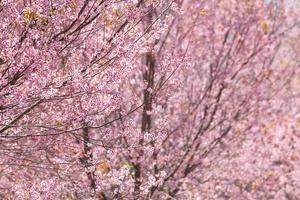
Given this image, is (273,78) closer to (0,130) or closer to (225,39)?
(225,39)

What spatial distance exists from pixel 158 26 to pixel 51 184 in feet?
7.42

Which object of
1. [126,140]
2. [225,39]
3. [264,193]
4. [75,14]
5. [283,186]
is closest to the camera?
[75,14]

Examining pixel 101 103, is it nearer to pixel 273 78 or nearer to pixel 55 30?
pixel 55 30

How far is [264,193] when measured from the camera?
14.5 meters

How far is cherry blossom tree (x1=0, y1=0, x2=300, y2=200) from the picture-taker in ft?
17.2

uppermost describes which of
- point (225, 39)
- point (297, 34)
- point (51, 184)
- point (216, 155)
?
point (297, 34)

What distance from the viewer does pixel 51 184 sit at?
616 cm

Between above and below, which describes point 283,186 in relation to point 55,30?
above

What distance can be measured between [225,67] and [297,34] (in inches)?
226

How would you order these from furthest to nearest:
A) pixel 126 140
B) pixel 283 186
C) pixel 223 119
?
pixel 283 186 < pixel 223 119 < pixel 126 140

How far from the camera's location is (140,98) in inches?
378

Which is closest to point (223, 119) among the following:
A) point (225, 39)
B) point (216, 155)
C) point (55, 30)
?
point (216, 155)

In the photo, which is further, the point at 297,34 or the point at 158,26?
the point at 297,34

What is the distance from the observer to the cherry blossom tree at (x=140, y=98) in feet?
17.2
